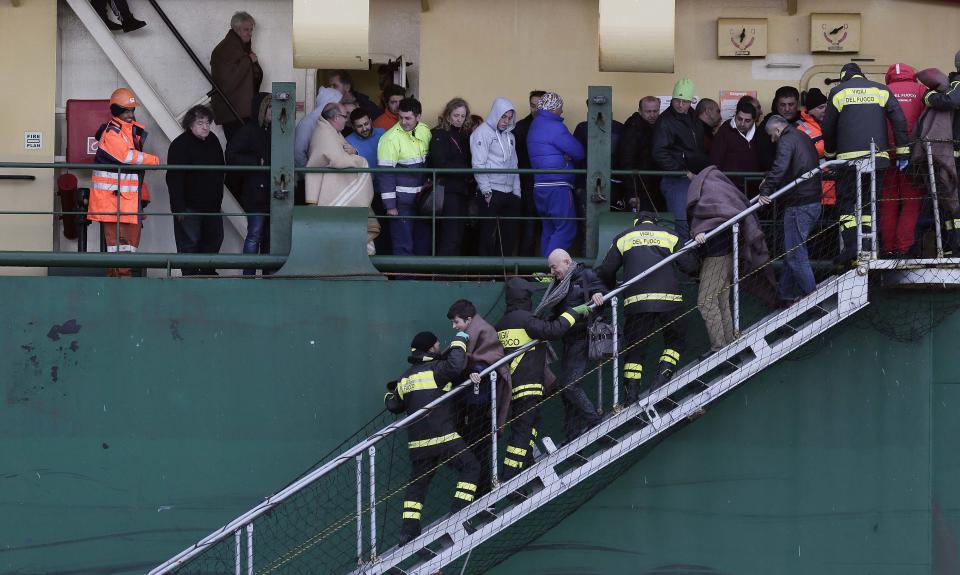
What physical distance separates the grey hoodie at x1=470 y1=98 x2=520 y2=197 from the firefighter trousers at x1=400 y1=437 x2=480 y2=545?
9.27ft

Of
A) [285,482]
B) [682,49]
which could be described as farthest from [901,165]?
[285,482]

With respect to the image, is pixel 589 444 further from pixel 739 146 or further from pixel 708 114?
pixel 708 114

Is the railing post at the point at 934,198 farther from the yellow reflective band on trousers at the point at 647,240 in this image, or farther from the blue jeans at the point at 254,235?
the blue jeans at the point at 254,235

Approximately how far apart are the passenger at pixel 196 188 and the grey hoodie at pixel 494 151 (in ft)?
7.63

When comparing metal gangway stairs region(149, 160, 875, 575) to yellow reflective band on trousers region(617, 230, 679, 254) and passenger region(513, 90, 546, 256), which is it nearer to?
yellow reflective band on trousers region(617, 230, 679, 254)

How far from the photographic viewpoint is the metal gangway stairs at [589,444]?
11.2 m

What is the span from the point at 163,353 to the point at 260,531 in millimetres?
1674

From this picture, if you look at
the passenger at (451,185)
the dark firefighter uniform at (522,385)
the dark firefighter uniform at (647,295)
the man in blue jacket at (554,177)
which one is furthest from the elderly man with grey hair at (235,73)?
the dark firefighter uniform at (647,295)

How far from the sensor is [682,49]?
14734mm

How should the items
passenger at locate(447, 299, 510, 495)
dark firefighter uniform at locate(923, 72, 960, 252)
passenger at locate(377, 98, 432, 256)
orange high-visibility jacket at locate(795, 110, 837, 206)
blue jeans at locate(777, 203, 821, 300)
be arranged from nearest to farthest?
passenger at locate(447, 299, 510, 495) < blue jeans at locate(777, 203, 821, 300) < dark firefighter uniform at locate(923, 72, 960, 252) < orange high-visibility jacket at locate(795, 110, 837, 206) < passenger at locate(377, 98, 432, 256)

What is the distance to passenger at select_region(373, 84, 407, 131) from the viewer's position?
13.8 m

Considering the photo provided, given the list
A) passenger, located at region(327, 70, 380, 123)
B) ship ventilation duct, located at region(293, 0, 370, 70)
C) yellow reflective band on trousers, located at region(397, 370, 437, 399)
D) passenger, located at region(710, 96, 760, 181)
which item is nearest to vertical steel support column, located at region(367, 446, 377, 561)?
yellow reflective band on trousers, located at region(397, 370, 437, 399)

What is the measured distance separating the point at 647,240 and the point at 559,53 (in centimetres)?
375

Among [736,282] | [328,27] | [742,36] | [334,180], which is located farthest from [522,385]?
[742,36]
